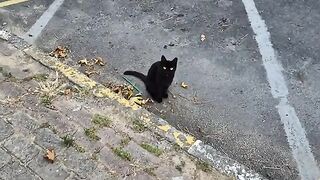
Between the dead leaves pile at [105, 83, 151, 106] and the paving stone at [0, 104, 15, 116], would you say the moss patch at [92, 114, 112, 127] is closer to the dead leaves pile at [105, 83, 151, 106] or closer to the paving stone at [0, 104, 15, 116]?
the dead leaves pile at [105, 83, 151, 106]

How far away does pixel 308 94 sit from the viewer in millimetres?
5699

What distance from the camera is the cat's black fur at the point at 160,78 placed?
17.7 ft

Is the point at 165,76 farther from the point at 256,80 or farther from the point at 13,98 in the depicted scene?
the point at 13,98

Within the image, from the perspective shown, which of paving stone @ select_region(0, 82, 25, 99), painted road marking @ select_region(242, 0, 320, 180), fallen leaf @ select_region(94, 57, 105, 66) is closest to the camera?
painted road marking @ select_region(242, 0, 320, 180)

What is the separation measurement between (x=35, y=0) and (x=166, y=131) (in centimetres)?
359

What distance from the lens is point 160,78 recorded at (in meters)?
5.43

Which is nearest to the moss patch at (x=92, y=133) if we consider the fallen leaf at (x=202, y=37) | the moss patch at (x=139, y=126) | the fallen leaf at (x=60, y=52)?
the moss patch at (x=139, y=126)

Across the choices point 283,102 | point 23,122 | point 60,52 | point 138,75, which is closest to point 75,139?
point 23,122

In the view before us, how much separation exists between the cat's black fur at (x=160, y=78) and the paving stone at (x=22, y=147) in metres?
1.61

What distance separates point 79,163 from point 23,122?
789mm

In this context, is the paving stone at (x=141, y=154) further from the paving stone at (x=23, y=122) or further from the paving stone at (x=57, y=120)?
the paving stone at (x=23, y=122)

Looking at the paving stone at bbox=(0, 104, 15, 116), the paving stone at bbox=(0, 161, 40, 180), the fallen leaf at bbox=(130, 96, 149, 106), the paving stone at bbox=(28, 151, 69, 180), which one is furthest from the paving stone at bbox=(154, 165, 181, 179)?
the paving stone at bbox=(0, 104, 15, 116)

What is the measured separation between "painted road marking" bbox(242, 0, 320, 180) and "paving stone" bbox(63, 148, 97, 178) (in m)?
2.08

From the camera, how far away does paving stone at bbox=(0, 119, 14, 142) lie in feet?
14.9
